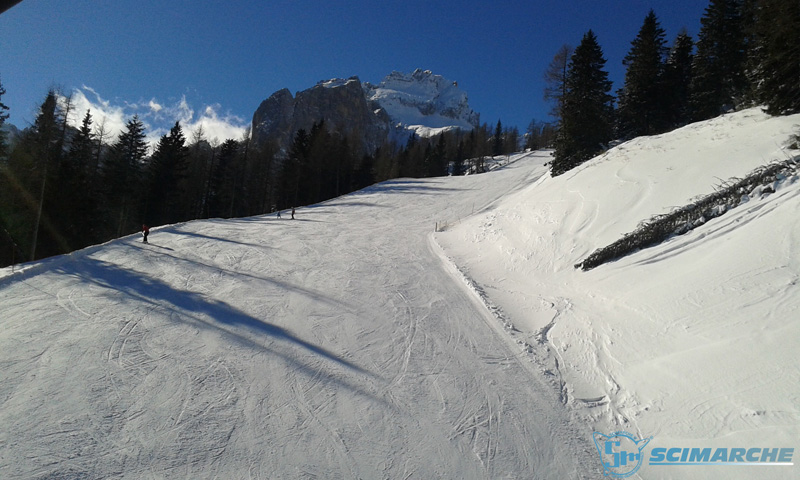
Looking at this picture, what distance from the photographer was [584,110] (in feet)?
75.3

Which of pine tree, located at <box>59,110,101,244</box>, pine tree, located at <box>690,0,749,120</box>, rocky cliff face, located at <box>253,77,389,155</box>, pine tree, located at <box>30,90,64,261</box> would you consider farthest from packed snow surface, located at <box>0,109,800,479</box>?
rocky cliff face, located at <box>253,77,389,155</box>

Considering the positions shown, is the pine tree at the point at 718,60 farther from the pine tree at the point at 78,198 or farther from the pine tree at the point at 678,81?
the pine tree at the point at 78,198

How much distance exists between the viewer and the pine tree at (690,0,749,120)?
2592 centimetres

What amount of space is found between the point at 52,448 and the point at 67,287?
664 centimetres

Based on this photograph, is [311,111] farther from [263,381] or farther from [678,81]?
[263,381]

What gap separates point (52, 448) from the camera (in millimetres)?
4016

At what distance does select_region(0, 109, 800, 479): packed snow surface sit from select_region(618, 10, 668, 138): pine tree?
20.3m

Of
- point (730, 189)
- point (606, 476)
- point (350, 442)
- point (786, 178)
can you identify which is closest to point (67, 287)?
point (350, 442)

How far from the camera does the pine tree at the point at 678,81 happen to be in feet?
95.8

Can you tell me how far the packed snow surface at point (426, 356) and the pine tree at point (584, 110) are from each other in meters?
11.1

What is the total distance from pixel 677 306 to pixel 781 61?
13.7 m

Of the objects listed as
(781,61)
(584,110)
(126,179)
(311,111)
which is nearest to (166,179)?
(126,179)

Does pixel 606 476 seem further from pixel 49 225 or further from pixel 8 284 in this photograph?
pixel 49 225

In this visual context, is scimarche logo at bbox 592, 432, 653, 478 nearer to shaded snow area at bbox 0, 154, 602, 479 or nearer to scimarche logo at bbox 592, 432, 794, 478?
scimarche logo at bbox 592, 432, 794, 478
